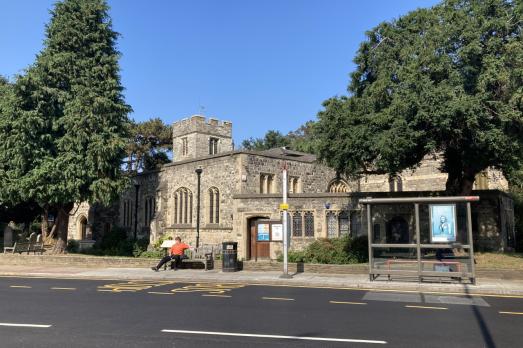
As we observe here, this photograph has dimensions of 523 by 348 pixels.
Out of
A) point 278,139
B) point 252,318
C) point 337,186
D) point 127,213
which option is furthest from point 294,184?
point 278,139

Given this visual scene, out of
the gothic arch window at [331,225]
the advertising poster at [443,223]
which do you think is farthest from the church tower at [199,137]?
the advertising poster at [443,223]

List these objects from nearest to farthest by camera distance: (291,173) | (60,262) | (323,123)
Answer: (323,123) < (60,262) < (291,173)

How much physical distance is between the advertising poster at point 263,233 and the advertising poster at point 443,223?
7395mm

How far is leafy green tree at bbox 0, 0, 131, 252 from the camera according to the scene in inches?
946

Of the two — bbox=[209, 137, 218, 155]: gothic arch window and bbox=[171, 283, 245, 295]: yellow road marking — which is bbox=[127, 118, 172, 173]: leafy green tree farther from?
bbox=[171, 283, 245, 295]: yellow road marking

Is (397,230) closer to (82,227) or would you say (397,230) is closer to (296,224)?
(296,224)

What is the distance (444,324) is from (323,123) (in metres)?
12.1

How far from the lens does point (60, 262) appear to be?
2162 centimetres

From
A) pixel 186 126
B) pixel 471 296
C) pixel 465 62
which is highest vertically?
pixel 186 126

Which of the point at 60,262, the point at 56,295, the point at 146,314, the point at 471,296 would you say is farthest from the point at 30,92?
the point at 471,296

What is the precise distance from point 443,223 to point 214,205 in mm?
18348

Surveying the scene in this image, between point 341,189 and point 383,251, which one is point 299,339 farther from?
point 341,189

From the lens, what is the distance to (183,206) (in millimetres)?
32281

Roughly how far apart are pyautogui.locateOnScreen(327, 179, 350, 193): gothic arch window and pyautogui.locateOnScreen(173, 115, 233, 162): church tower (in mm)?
16983
